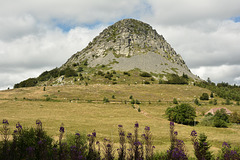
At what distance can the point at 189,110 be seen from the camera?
60.4 metres

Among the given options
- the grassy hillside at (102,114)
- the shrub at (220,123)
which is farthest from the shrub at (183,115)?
the shrub at (220,123)

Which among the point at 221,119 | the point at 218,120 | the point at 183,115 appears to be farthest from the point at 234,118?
the point at 183,115

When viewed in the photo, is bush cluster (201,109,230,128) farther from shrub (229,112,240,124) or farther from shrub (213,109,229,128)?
shrub (229,112,240,124)

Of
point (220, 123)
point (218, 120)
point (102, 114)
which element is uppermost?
point (102, 114)

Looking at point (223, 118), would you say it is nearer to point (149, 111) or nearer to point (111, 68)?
point (149, 111)

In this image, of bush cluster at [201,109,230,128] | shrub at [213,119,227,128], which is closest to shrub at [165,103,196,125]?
bush cluster at [201,109,230,128]

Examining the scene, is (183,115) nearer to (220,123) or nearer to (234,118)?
(220,123)

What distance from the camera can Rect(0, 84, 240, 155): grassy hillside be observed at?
42013 mm

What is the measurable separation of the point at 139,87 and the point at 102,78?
35281mm

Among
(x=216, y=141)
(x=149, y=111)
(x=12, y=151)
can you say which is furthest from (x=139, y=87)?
(x=12, y=151)

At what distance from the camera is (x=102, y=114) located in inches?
2552

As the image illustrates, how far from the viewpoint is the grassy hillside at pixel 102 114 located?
138 feet

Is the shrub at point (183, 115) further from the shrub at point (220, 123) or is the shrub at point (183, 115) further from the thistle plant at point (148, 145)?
the thistle plant at point (148, 145)

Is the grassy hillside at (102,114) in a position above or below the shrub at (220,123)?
above
